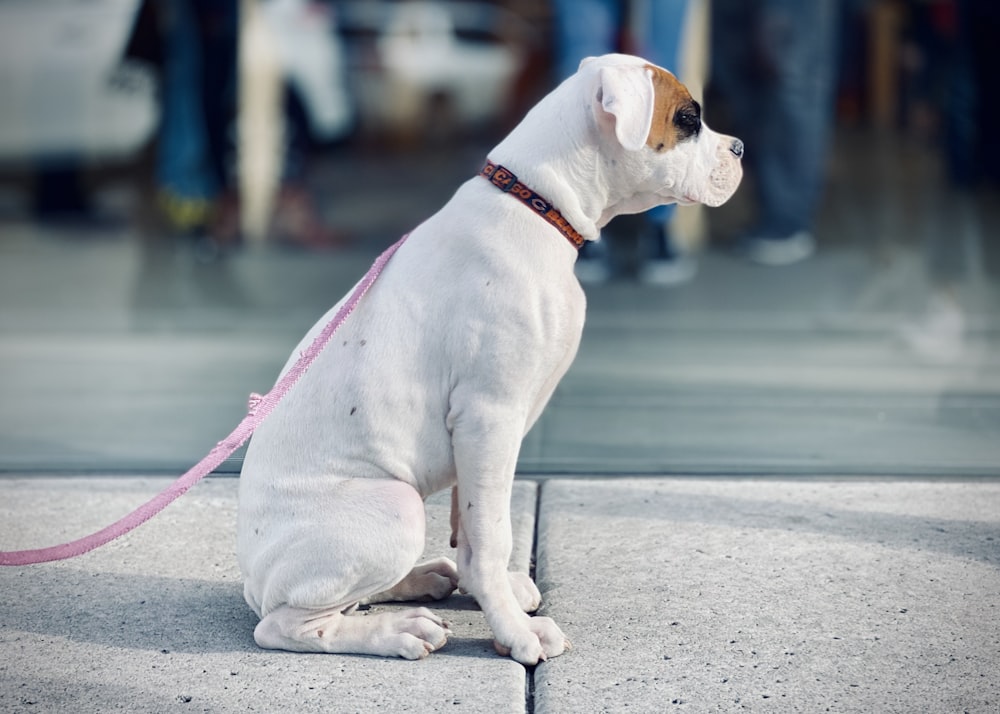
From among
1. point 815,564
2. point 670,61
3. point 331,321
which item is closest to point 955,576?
point 815,564

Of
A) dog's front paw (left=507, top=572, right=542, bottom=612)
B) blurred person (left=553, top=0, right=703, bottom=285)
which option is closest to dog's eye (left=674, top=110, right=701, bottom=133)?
dog's front paw (left=507, top=572, right=542, bottom=612)

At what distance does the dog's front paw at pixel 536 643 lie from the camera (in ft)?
8.55

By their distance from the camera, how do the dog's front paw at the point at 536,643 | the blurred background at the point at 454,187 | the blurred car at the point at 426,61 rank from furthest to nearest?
the blurred car at the point at 426,61, the blurred background at the point at 454,187, the dog's front paw at the point at 536,643

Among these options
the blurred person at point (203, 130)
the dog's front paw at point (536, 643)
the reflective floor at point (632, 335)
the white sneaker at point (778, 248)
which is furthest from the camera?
the blurred person at point (203, 130)

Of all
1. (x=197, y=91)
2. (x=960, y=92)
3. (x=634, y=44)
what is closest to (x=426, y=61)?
(x=197, y=91)

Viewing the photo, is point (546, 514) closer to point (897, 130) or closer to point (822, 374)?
point (822, 374)

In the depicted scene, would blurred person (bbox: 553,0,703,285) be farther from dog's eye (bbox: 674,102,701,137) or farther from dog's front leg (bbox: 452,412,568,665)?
dog's front leg (bbox: 452,412,568,665)

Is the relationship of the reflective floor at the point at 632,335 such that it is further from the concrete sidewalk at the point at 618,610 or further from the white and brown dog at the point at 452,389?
the white and brown dog at the point at 452,389

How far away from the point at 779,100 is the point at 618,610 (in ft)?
15.2

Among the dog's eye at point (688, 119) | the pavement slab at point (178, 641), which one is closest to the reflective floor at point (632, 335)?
the pavement slab at point (178, 641)

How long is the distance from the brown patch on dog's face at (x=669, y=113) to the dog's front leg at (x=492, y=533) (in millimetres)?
691

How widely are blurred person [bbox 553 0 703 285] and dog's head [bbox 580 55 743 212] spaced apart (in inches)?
127

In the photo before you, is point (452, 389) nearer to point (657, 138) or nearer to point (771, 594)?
point (657, 138)

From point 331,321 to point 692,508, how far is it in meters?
1.31
